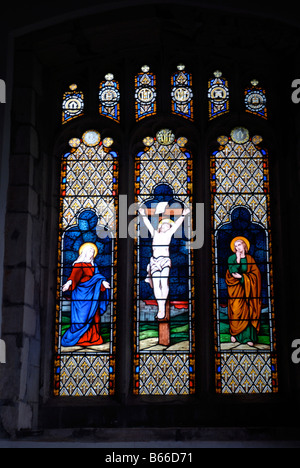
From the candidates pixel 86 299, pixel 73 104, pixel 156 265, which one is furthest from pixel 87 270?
pixel 73 104

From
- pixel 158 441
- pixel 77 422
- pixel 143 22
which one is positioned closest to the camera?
pixel 158 441

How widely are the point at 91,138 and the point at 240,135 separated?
4.25 feet

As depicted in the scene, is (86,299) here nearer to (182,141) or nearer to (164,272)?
(164,272)

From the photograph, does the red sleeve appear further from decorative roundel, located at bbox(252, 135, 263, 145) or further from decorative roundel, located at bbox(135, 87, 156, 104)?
decorative roundel, located at bbox(252, 135, 263, 145)

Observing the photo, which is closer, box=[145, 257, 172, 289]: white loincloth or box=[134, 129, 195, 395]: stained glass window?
box=[134, 129, 195, 395]: stained glass window

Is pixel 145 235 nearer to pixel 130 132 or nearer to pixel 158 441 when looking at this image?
pixel 130 132

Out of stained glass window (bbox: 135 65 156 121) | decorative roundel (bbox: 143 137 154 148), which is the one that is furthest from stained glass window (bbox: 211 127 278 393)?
stained glass window (bbox: 135 65 156 121)

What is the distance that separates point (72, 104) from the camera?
6711mm

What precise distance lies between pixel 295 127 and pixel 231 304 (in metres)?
1.57

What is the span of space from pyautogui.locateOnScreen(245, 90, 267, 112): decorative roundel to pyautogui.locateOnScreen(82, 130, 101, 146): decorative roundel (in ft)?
4.40

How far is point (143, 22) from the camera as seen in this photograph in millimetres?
6180

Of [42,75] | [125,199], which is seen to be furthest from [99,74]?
[125,199]

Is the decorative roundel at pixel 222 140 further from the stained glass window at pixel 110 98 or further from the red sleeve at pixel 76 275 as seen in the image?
the red sleeve at pixel 76 275

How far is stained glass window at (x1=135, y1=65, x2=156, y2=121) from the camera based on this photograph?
6.62 meters
